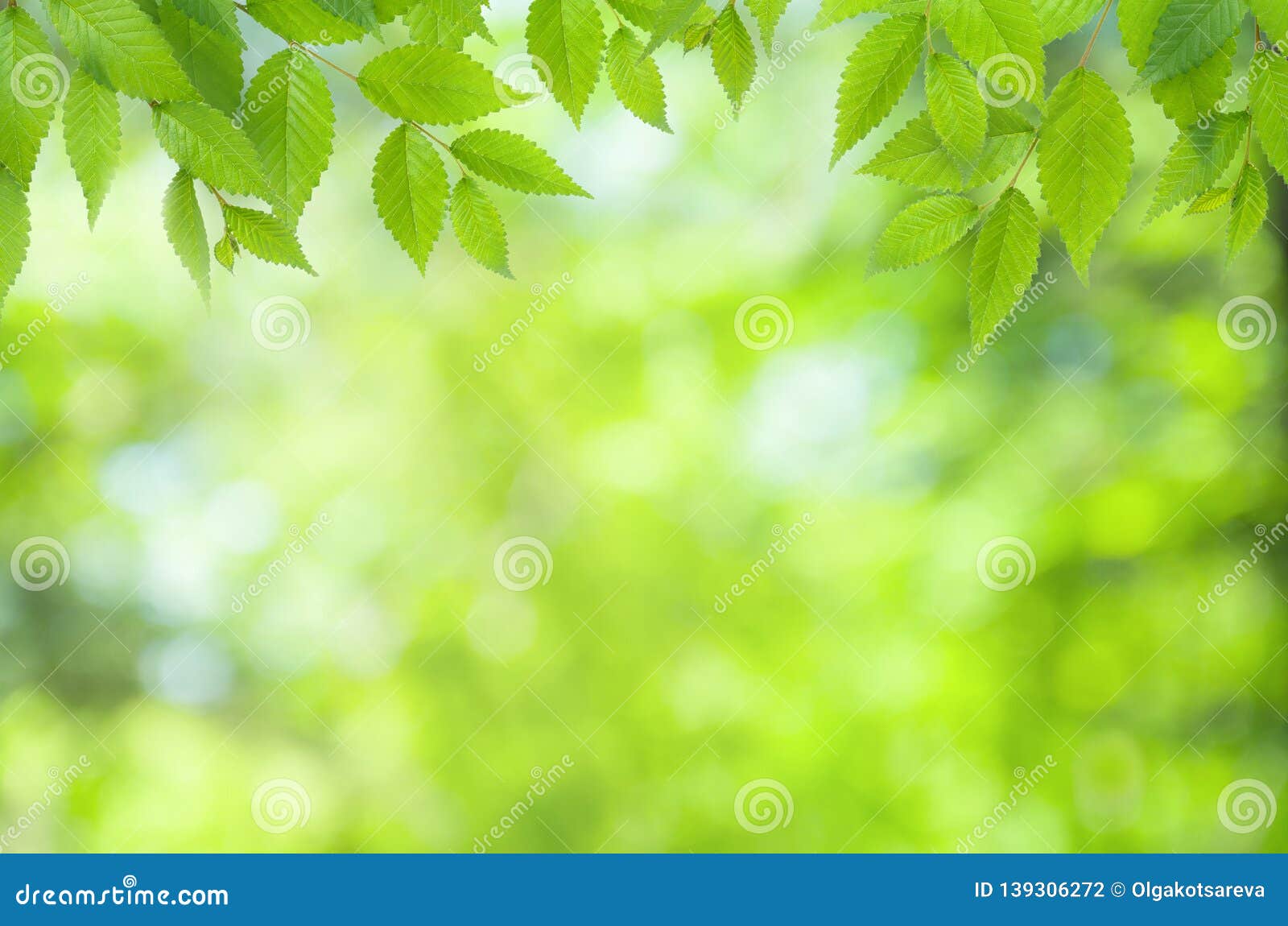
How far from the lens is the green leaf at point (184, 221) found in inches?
23.3

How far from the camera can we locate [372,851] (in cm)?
390

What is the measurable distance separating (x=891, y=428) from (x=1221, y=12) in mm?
3550

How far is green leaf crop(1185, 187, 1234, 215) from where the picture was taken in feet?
2.07

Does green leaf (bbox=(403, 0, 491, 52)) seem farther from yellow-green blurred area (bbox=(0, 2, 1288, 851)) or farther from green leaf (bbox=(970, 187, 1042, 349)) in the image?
yellow-green blurred area (bbox=(0, 2, 1288, 851))

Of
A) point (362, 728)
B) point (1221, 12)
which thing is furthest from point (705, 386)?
point (1221, 12)

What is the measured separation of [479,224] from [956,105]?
31 cm

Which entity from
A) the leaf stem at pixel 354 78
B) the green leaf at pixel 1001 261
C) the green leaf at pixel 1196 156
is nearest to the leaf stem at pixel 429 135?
the leaf stem at pixel 354 78

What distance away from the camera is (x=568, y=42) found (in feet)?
1.77

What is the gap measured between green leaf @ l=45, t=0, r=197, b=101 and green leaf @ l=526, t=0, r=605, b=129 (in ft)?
0.63

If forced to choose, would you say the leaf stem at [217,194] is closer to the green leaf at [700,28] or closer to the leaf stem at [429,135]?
the leaf stem at [429,135]

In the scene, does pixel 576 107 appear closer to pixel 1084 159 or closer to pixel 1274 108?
pixel 1084 159

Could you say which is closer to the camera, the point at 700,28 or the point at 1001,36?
the point at 1001,36

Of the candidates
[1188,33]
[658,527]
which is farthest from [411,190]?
[658,527]

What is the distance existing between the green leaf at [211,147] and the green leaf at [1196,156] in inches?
20.5
